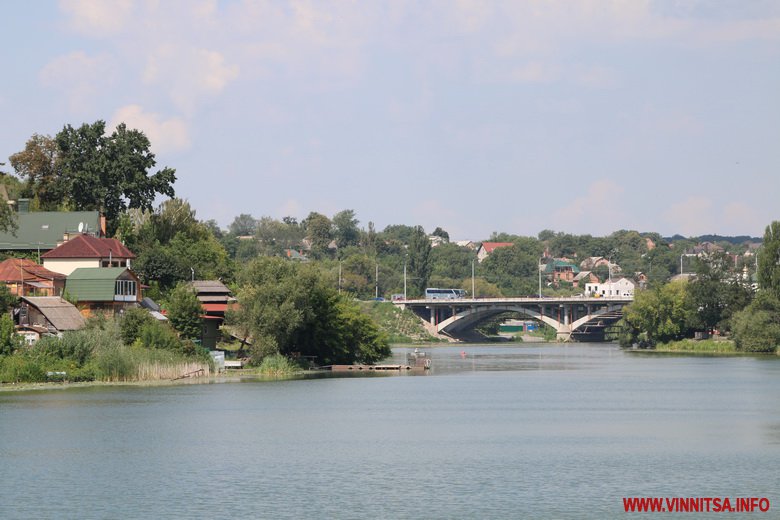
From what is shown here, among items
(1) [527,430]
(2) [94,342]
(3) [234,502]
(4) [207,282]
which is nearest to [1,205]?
(2) [94,342]

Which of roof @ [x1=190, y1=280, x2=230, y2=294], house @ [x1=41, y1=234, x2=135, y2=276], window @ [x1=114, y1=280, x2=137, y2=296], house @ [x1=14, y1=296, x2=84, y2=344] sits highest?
house @ [x1=41, y1=234, x2=135, y2=276]

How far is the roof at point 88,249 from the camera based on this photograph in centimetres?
9738

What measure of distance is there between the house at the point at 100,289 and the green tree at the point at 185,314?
12.9 ft

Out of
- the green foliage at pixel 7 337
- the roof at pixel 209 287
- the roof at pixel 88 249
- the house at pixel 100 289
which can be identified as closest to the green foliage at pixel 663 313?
the roof at pixel 209 287

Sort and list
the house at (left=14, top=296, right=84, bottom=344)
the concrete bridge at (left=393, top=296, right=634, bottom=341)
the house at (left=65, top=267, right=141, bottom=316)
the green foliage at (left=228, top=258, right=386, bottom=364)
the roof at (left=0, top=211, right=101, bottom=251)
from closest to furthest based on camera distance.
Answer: the house at (left=14, top=296, right=84, bottom=344)
the green foliage at (left=228, top=258, right=386, bottom=364)
the house at (left=65, top=267, right=141, bottom=316)
the roof at (left=0, top=211, right=101, bottom=251)
the concrete bridge at (left=393, top=296, right=634, bottom=341)

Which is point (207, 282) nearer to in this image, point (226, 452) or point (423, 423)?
point (423, 423)

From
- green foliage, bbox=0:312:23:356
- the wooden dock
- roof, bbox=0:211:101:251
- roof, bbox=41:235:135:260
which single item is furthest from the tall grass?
roof, bbox=0:211:101:251

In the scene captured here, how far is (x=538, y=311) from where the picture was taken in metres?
188

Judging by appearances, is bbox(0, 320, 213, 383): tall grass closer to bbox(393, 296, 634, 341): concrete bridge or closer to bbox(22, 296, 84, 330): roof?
bbox(22, 296, 84, 330): roof

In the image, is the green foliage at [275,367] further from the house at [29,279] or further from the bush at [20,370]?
the bush at [20,370]

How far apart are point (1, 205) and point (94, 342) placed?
10.7 meters

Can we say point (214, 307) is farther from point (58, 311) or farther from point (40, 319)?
point (40, 319)

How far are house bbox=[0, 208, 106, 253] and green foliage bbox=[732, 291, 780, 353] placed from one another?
214ft

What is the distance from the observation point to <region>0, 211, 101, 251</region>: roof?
106m
